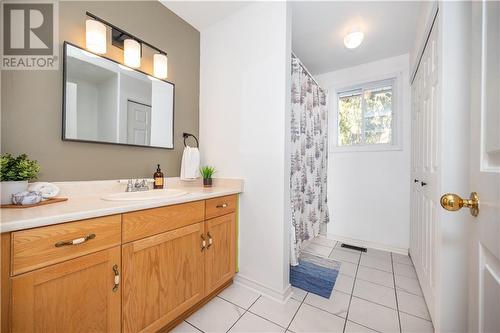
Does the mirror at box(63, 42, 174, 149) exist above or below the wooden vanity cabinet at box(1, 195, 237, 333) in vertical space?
above

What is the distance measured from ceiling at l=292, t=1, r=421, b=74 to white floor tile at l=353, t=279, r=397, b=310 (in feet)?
7.94

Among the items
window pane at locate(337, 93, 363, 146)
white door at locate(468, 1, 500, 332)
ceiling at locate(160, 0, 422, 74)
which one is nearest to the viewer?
white door at locate(468, 1, 500, 332)

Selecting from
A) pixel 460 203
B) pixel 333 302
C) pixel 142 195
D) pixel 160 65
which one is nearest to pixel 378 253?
pixel 333 302

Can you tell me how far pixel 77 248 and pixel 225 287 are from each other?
1174mm

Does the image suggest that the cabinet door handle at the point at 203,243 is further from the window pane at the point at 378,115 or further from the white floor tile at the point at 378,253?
the window pane at the point at 378,115

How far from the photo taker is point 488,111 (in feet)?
1.72

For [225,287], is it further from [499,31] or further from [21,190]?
[499,31]

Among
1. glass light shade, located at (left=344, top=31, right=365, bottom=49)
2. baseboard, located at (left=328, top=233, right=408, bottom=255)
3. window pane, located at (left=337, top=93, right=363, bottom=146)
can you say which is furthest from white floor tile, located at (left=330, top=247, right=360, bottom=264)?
glass light shade, located at (left=344, top=31, right=365, bottom=49)

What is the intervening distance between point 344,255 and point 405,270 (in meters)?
0.55

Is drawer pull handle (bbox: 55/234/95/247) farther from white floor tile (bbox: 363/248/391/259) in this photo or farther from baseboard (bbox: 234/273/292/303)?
white floor tile (bbox: 363/248/391/259)

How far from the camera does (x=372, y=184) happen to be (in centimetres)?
249

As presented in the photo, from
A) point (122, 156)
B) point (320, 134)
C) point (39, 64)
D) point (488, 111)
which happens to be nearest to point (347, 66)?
point (320, 134)

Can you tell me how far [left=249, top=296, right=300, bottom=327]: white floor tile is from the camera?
4.28ft

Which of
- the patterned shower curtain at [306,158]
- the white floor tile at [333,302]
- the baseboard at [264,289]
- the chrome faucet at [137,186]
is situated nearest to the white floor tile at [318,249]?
the patterned shower curtain at [306,158]
